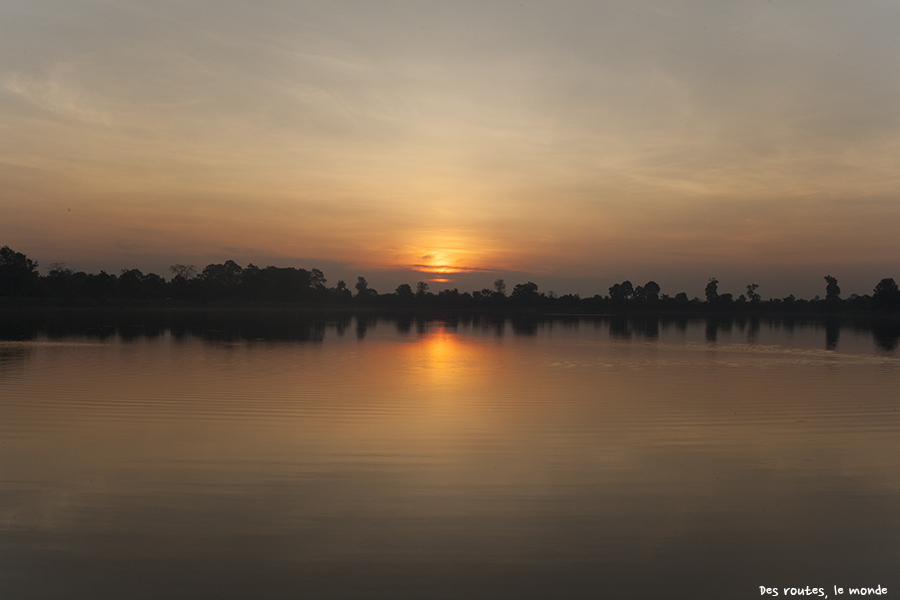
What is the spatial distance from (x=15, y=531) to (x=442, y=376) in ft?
50.4

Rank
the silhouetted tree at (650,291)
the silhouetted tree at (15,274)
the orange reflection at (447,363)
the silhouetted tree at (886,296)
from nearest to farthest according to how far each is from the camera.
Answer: the orange reflection at (447,363), the silhouetted tree at (15,274), the silhouetted tree at (886,296), the silhouetted tree at (650,291)

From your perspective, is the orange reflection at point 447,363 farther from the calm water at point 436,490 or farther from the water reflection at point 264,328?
the water reflection at point 264,328

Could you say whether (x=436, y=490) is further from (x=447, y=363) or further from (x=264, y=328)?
(x=264, y=328)

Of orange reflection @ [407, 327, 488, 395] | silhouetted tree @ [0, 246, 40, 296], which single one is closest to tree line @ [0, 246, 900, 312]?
silhouetted tree @ [0, 246, 40, 296]

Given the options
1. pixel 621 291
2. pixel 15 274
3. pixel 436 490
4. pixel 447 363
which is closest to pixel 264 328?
pixel 447 363

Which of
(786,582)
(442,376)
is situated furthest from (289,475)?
(442,376)

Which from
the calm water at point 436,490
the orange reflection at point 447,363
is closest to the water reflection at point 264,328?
the orange reflection at point 447,363

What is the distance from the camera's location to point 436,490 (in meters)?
8.31

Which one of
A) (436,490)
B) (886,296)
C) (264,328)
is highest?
(886,296)

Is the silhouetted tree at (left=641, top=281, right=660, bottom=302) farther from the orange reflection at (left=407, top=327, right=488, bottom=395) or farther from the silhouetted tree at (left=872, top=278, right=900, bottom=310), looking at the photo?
the orange reflection at (left=407, top=327, right=488, bottom=395)

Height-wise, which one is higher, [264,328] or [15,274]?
[15,274]

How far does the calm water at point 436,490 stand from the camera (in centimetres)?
588

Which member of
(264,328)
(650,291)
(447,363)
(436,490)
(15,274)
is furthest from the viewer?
(650,291)

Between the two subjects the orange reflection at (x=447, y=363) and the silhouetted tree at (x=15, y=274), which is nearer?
the orange reflection at (x=447, y=363)
